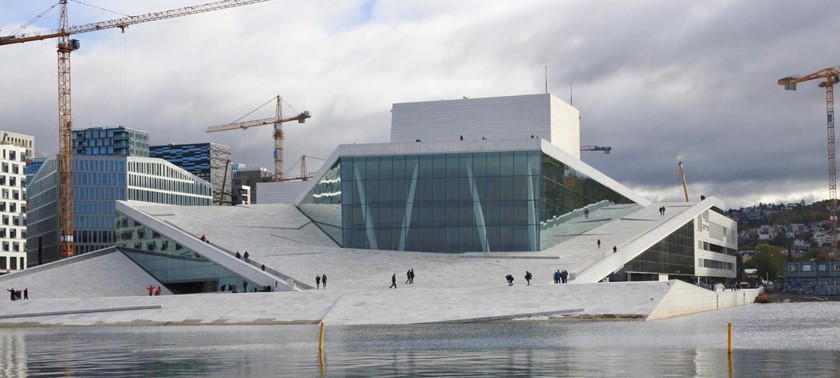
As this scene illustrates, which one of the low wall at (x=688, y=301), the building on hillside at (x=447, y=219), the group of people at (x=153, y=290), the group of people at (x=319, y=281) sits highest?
the building on hillside at (x=447, y=219)

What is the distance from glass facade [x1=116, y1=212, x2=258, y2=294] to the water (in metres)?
24.0

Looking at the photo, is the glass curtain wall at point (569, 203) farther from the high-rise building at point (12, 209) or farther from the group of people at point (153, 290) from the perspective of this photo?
the high-rise building at point (12, 209)

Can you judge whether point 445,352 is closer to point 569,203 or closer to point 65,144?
point 569,203

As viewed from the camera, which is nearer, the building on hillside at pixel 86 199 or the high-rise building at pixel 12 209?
the high-rise building at pixel 12 209

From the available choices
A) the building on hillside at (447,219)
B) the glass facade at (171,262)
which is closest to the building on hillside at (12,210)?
the glass facade at (171,262)

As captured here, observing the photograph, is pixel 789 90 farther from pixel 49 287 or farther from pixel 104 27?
pixel 49 287

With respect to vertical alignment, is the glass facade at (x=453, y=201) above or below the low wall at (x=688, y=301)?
above

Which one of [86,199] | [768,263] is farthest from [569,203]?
[768,263]

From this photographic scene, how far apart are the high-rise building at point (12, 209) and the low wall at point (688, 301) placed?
7479 centimetres

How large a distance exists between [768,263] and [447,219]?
99.5 meters

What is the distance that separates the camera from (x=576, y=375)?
2156cm

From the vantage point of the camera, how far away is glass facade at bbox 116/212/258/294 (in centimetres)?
6819

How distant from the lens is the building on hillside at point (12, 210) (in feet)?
398

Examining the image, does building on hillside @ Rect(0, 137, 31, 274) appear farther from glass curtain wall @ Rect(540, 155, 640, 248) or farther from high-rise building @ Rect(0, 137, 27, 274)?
glass curtain wall @ Rect(540, 155, 640, 248)
